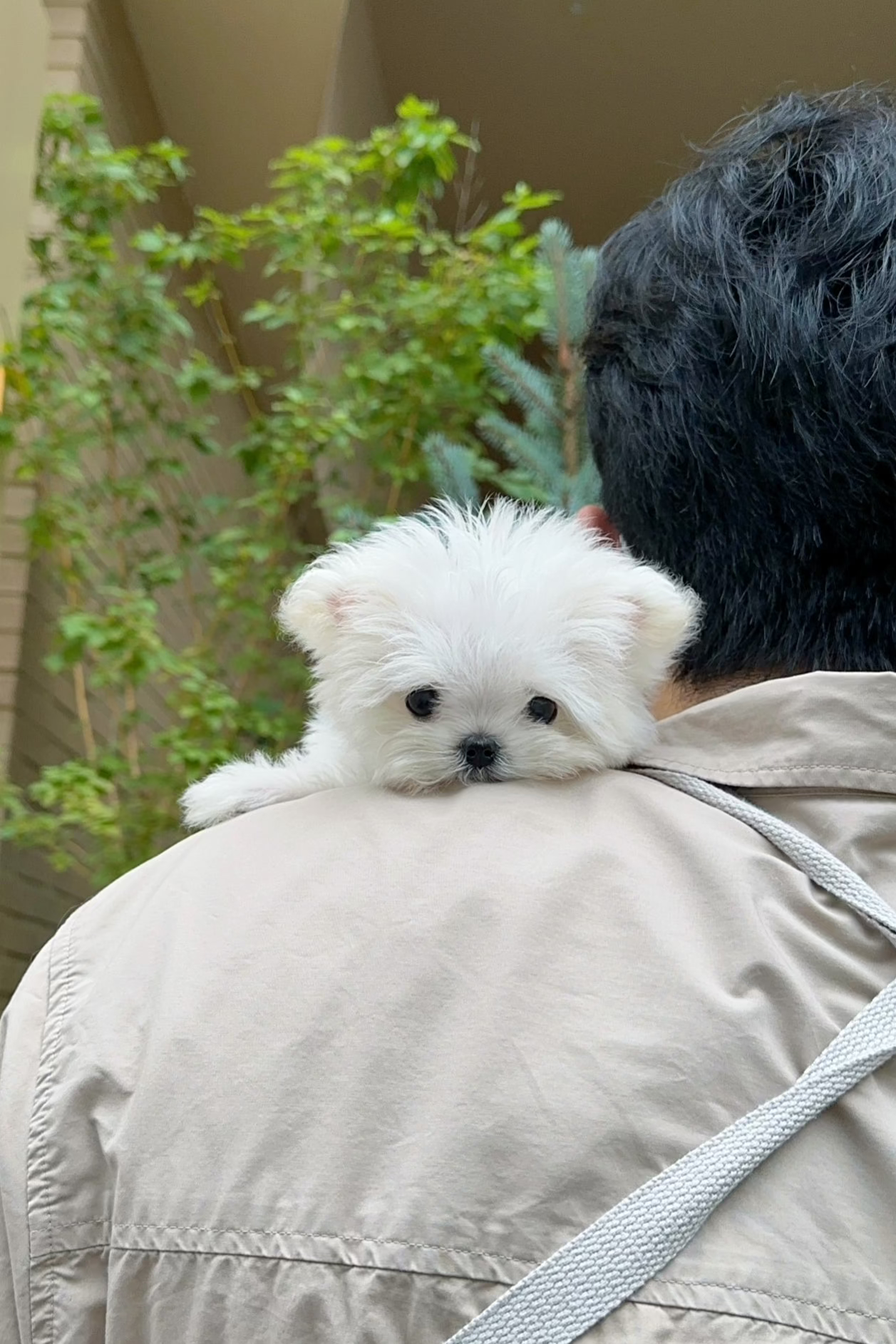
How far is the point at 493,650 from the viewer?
998mm

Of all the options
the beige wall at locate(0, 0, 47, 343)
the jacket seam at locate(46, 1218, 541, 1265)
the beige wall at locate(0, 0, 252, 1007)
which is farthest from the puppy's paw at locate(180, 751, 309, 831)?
the beige wall at locate(0, 0, 252, 1007)

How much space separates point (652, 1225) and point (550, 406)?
1861 mm

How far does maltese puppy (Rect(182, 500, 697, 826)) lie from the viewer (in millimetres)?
965

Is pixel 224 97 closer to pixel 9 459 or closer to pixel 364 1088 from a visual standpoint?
pixel 9 459

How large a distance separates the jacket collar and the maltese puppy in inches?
4.5

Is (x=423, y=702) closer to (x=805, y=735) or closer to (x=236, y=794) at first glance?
(x=236, y=794)

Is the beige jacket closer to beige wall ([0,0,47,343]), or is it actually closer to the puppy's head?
the puppy's head

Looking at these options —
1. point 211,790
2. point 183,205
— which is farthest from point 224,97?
point 211,790

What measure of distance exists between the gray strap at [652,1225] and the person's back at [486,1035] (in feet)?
0.04

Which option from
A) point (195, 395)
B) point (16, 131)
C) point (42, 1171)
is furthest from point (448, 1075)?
point (195, 395)

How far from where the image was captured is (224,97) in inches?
158

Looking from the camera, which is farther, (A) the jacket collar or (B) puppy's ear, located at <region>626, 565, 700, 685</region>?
(B) puppy's ear, located at <region>626, 565, 700, 685</region>

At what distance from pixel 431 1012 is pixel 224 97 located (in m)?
4.04

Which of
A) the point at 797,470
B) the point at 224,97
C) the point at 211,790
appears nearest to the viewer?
the point at 797,470
